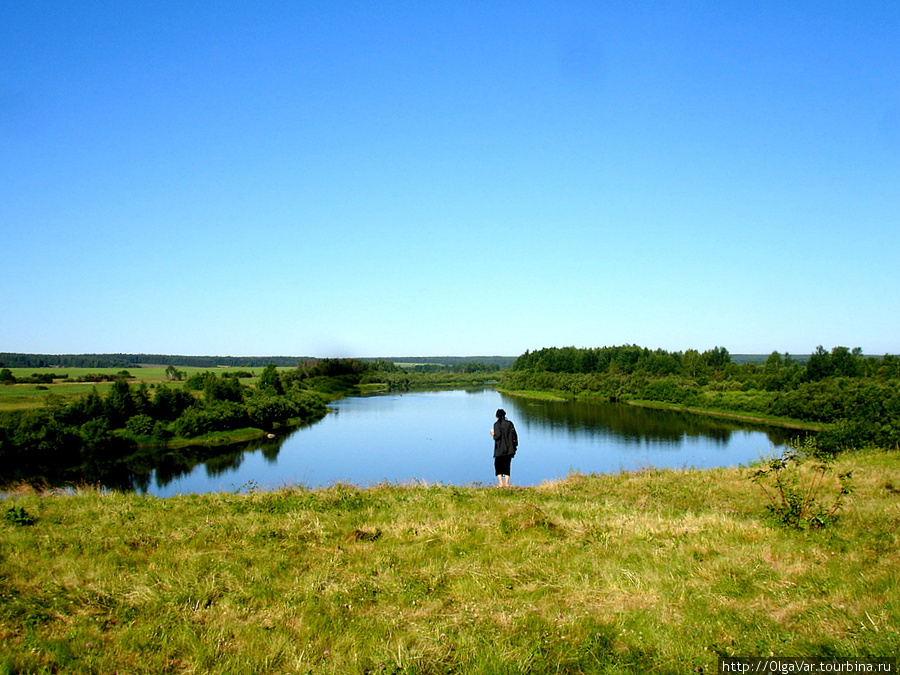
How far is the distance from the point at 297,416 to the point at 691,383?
64758 millimetres

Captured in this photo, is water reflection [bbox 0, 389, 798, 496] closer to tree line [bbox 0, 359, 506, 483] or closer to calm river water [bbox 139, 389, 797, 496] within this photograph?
calm river water [bbox 139, 389, 797, 496]

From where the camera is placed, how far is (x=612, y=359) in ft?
453

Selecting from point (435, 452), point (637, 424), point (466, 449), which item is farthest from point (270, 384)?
point (637, 424)

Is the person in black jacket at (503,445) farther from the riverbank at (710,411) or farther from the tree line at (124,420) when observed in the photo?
the riverbank at (710,411)

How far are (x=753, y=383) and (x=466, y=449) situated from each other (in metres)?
59.0

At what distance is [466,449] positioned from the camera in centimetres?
4762

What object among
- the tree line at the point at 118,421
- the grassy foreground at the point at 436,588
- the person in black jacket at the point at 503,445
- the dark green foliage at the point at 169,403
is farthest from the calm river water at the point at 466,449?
the grassy foreground at the point at 436,588

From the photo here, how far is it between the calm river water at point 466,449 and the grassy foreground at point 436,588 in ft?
57.8

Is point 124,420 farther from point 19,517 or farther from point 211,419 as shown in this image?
point 19,517

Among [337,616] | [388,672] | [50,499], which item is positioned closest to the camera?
[388,672]

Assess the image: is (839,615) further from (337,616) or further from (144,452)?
(144,452)

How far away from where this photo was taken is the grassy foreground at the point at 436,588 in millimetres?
4176

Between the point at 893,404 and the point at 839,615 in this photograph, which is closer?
the point at 839,615

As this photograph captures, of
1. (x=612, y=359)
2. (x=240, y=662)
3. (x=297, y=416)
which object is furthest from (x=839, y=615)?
(x=612, y=359)
